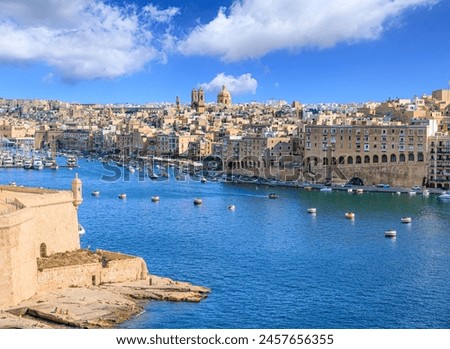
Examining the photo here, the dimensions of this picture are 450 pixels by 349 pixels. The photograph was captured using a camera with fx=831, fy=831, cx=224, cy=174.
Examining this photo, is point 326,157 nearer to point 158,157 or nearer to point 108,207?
point 108,207

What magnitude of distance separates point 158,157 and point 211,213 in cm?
2112

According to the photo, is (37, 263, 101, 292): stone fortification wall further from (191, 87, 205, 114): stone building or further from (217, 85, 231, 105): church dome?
(217, 85, 231, 105): church dome

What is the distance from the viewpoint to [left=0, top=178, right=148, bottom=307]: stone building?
775 cm

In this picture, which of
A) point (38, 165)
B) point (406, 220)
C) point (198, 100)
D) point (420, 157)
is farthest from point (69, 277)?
point (198, 100)

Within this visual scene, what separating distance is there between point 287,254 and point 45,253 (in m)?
4.20

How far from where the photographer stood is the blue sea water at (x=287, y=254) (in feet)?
Result: 28.2

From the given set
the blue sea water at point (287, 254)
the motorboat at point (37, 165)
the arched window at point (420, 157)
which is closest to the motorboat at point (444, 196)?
the blue sea water at point (287, 254)

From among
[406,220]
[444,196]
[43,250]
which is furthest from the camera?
[444,196]

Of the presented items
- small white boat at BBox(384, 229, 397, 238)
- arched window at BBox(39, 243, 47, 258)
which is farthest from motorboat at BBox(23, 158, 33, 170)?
arched window at BBox(39, 243, 47, 258)

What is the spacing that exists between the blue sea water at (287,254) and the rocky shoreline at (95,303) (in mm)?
199

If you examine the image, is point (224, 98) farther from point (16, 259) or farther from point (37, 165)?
point (16, 259)

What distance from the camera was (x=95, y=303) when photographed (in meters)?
8.40

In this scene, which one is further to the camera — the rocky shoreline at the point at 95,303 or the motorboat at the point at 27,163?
the motorboat at the point at 27,163

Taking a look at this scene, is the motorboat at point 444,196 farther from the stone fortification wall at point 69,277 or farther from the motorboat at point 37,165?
the motorboat at point 37,165
